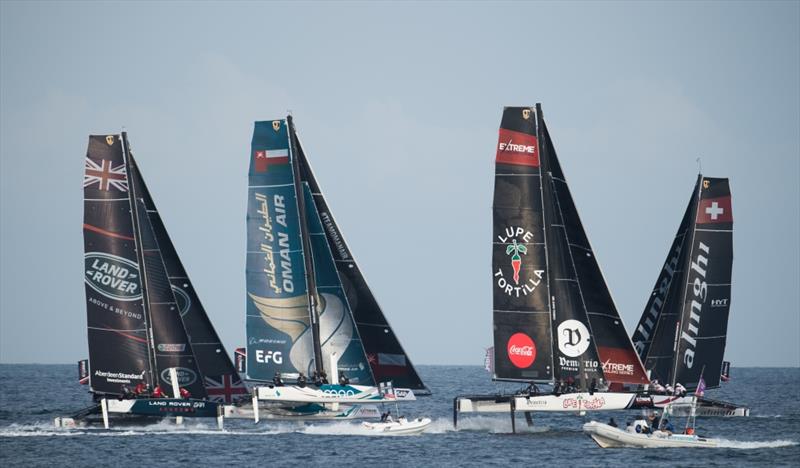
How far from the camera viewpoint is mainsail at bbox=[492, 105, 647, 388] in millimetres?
52312

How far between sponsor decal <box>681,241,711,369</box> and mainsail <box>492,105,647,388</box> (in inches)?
440

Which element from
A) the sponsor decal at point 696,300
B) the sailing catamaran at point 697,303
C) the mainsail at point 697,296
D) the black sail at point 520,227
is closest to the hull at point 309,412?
the black sail at point 520,227

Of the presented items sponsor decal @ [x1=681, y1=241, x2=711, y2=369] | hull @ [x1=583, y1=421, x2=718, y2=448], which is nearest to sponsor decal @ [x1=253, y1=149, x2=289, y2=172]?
hull @ [x1=583, y1=421, x2=718, y2=448]

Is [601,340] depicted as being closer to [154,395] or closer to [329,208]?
[329,208]

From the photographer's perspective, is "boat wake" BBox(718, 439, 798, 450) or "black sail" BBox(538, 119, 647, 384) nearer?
"boat wake" BBox(718, 439, 798, 450)

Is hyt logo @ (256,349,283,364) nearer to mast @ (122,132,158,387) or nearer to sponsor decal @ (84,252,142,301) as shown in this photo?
mast @ (122,132,158,387)

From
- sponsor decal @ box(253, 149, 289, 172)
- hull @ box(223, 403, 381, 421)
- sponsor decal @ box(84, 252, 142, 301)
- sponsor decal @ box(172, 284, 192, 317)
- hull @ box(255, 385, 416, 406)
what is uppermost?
sponsor decal @ box(253, 149, 289, 172)

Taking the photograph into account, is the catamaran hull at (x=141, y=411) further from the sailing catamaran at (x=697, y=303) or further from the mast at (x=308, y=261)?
the sailing catamaran at (x=697, y=303)

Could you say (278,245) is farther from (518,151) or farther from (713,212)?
(713,212)

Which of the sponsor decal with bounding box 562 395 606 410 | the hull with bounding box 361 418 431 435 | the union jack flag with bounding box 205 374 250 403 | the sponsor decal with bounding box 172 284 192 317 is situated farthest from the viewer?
the sponsor decal with bounding box 172 284 192 317

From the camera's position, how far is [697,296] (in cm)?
6391

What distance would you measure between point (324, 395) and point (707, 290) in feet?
64.1

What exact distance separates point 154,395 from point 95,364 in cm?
267

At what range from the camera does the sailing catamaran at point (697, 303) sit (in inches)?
2494
